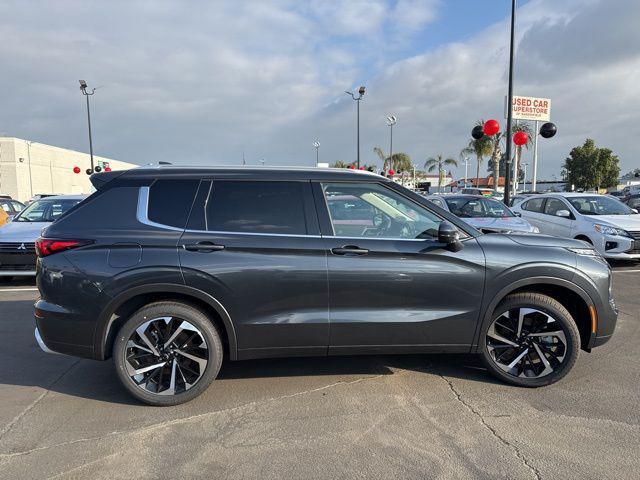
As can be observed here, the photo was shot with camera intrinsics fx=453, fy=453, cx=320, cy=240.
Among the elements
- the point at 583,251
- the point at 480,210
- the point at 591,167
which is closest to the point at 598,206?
the point at 480,210

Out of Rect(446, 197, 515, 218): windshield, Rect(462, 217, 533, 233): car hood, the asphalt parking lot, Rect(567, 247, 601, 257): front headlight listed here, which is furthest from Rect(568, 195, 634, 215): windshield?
Rect(567, 247, 601, 257): front headlight

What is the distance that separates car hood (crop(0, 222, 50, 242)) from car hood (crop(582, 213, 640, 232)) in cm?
1070

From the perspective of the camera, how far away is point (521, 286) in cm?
370

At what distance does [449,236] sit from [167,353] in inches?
93.5

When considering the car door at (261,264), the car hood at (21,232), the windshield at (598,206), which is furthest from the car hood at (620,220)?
the car hood at (21,232)

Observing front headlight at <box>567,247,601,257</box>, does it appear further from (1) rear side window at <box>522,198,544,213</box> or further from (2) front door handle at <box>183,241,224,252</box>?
(1) rear side window at <box>522,198,544,213</box>

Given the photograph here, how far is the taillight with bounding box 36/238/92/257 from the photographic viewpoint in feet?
11.4

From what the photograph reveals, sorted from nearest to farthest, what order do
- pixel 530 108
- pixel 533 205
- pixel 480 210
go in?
1. pixel 480 210
2. pixel 533 205
3. pixel 530 108

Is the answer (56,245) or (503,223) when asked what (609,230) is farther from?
(56,245)

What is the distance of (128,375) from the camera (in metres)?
3.52

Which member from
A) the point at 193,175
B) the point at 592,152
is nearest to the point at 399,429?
the point at 193,175

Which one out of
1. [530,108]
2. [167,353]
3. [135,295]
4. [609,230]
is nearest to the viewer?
[135,295]

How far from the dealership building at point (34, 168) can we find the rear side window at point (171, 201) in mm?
40747

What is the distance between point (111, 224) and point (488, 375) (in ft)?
11.4
